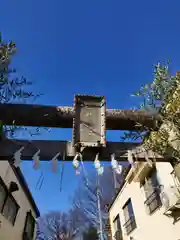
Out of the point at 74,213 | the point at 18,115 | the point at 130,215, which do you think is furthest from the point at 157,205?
the point at 74,213

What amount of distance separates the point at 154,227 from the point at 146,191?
5.36 feet

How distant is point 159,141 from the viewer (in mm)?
3920

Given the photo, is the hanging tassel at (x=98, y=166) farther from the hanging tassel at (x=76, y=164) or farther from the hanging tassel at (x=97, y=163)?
the hanging tassel at (x=76, y=164)

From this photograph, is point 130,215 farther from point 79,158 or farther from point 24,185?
point 79,158

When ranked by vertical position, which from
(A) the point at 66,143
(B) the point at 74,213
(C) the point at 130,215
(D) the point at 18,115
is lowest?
(A) the point at 66,143

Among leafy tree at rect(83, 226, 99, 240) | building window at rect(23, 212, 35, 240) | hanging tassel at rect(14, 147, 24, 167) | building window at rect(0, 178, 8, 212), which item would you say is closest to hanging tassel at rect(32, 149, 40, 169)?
hanging tassel at rect(14, 147, 24, 167)

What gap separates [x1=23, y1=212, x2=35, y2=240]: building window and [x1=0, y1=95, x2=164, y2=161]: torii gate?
11.6 m

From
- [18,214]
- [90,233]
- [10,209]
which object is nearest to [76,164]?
[10,209]

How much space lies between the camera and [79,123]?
3.85 m

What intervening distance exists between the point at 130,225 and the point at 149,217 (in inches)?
115

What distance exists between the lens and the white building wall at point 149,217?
7488 millimetres

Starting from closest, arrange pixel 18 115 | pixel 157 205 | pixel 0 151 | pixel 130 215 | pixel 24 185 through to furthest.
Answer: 1. pixel 0 151
2. pixel 18 115
3. pixel 157 205
4. pixel 130 215
5. pixel 24 185

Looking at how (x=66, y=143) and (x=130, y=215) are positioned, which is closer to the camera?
(x=66, y=143)

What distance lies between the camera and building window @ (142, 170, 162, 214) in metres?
8.73
